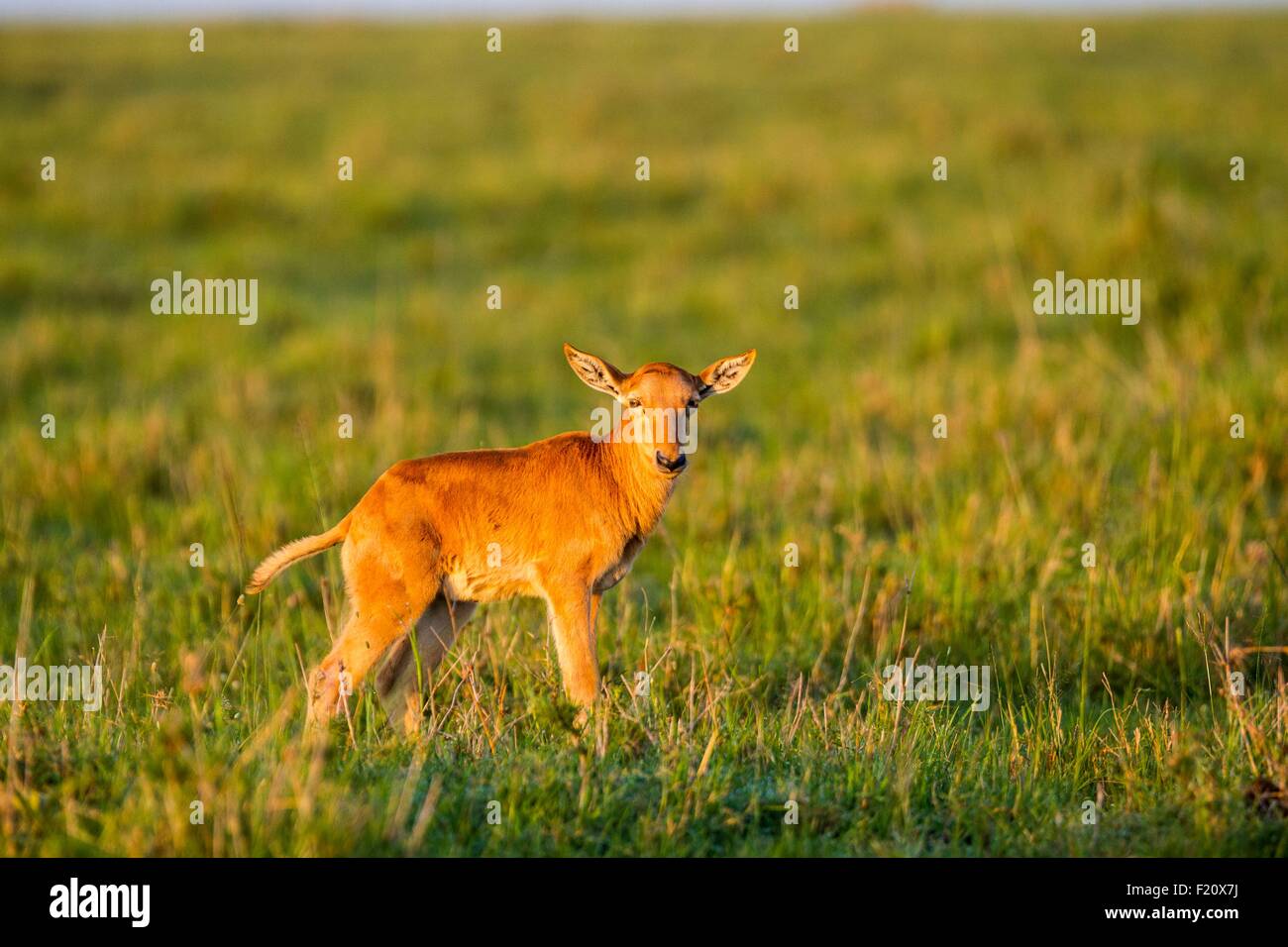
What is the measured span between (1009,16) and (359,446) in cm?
4765

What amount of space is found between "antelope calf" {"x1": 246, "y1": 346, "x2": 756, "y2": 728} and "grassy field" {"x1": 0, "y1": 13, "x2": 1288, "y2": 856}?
229 millimetres

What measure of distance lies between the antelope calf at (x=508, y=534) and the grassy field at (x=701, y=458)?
229mm

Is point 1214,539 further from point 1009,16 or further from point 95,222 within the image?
point 1009,16

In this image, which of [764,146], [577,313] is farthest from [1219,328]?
[764,146]

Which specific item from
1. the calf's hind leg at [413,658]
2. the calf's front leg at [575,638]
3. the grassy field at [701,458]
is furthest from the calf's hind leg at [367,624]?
the calf's front leg at [575,638]

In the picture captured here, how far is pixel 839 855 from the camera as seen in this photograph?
5.26m

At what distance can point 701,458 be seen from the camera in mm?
10758

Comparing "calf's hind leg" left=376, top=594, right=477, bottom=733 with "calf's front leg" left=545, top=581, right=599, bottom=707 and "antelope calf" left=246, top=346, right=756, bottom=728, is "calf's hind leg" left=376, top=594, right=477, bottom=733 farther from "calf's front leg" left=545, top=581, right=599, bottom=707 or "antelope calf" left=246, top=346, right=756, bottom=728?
"calf's front leg" left=545, top=581, right=599, bottom=707

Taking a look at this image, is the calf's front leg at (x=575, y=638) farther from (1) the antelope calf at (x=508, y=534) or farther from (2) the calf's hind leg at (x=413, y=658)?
(2) the calf's hind leg at (x=413, y=658)

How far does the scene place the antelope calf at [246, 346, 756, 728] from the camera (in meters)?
5.84

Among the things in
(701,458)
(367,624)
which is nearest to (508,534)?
(367,624)

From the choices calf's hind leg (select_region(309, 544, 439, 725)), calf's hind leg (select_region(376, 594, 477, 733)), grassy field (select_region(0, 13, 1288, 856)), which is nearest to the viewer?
grassy field (select_region(0, 13, 1288, 856))

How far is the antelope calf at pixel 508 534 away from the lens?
5840 mm

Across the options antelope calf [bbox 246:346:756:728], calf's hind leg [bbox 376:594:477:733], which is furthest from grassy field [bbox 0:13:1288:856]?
antelope calf [bbox 246:346:756:728]
